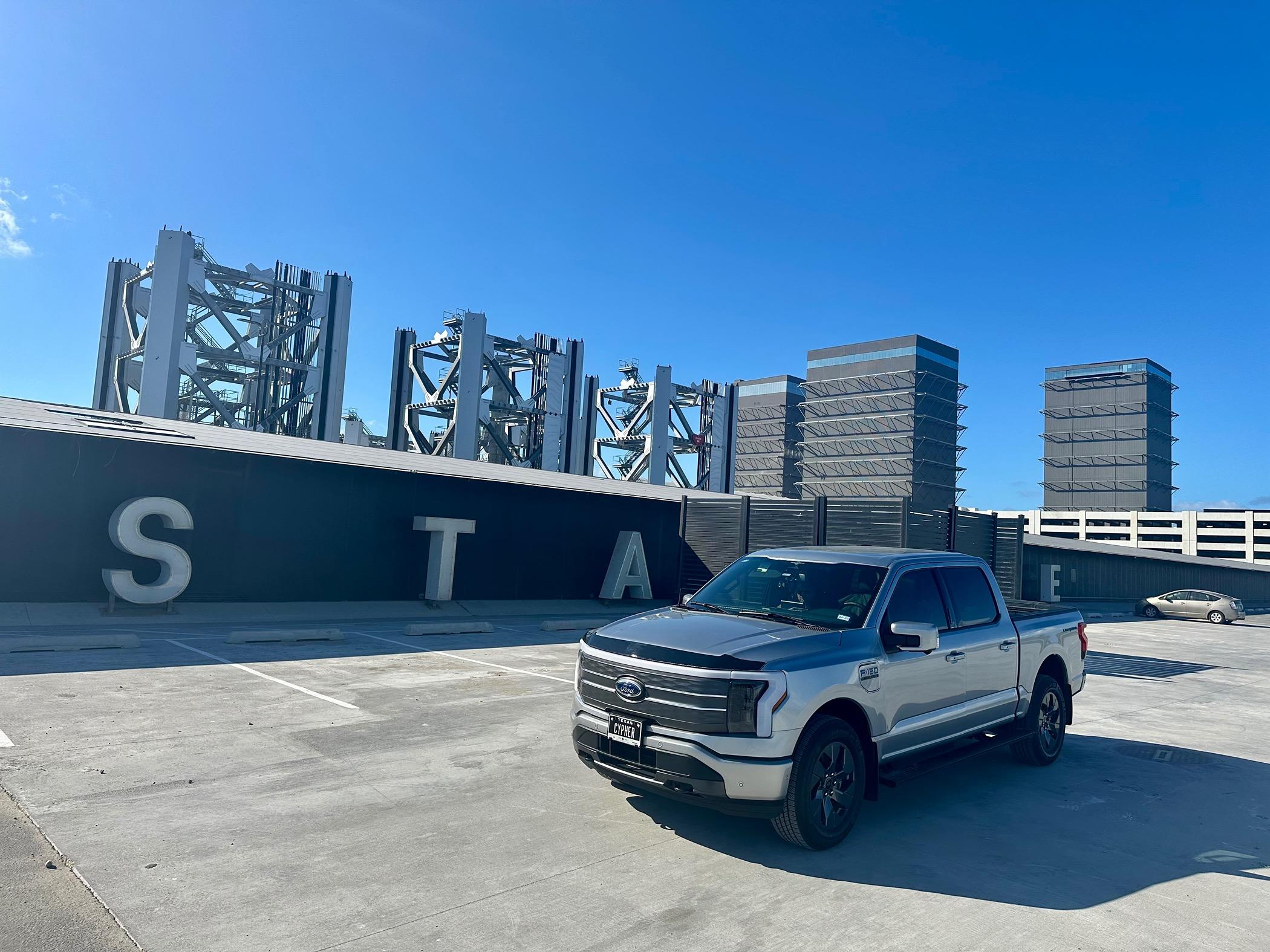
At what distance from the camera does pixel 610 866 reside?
Answer: 4914mm

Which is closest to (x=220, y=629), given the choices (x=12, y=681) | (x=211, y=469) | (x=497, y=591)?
(x=211, y=469)

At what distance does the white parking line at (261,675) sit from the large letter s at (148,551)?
2.97 meters

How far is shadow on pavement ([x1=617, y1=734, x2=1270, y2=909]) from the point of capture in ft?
16.4

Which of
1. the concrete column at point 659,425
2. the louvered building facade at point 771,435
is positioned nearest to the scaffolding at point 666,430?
the concrete column at point 659,425

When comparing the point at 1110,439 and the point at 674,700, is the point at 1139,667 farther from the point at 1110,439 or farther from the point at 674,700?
the point at 1110,439

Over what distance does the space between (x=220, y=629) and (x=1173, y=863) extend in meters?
14.7

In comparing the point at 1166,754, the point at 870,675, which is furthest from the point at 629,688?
the point at 1166,754

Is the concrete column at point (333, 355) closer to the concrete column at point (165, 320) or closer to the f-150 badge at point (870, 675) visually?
the concrete column at point (165, 320)

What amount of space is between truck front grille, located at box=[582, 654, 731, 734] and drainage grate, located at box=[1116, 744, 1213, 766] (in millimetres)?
5866

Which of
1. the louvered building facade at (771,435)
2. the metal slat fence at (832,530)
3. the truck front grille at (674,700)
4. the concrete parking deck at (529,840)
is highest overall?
the louvered building facade at (771,435)

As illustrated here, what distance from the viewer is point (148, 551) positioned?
15.9m

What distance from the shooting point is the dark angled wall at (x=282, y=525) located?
52.2 ft

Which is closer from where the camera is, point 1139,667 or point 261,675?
point 261,675

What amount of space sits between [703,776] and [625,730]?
627 mm
